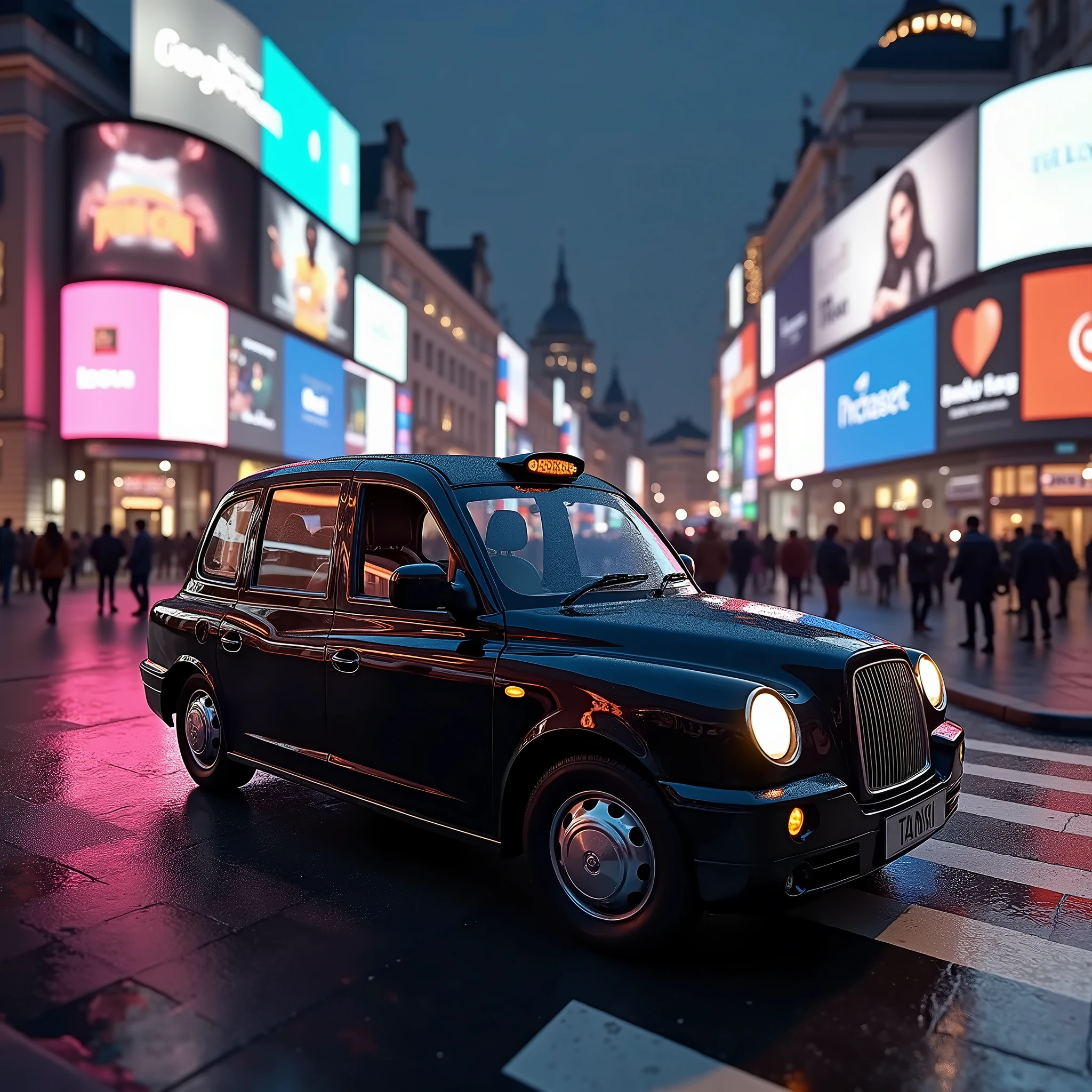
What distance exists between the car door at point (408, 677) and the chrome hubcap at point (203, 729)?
Result: 131 centimetres

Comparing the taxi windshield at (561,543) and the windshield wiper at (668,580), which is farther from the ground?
the taxi windshield at (561,543)

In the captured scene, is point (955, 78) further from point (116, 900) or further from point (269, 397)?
point (116, 900)

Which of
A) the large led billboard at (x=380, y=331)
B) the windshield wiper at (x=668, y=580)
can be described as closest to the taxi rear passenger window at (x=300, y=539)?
the windshield wiper at (x=668, y=580)

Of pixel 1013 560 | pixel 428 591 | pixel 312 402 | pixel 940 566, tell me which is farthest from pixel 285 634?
pixel 312 402

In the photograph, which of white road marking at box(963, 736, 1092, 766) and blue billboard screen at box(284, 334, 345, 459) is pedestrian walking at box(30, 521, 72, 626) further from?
blue billboard screen at box(284, 334, 345, 459)

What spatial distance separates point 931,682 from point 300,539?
3.07 metres

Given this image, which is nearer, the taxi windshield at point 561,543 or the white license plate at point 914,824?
the white license plate at point 914,824

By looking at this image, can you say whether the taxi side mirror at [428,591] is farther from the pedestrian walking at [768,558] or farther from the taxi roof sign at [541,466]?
the pedestrian walking at [768,558]

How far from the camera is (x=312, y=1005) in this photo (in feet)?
10.5

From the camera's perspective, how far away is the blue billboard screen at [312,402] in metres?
44.3

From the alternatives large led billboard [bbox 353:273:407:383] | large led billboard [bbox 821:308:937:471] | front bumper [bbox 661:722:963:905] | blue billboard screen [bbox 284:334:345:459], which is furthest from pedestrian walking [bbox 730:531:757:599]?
large led billboard [bbox 353:273:407:383]

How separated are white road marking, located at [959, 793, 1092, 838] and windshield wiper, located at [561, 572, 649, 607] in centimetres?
259

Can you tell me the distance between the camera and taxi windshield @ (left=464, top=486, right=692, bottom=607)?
14.1 feet

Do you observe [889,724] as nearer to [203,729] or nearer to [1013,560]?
[203,729]
